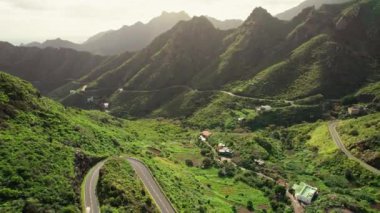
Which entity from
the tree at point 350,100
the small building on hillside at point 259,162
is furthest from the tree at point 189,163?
the tree at point 350,100

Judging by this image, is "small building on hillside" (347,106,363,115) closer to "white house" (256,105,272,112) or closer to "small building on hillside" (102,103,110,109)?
"white house" (256,105,272,112)

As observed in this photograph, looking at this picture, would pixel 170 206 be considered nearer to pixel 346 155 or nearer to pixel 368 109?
pixel 346 155

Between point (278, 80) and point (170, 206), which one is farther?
point (278, 80)

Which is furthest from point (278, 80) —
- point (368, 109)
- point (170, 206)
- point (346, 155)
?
point (170, 206)

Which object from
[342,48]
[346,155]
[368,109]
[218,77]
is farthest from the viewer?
[218,77]

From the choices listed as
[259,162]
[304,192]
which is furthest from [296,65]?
[304,192]

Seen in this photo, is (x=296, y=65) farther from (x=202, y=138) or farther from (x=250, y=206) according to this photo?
(x=250, y=206)

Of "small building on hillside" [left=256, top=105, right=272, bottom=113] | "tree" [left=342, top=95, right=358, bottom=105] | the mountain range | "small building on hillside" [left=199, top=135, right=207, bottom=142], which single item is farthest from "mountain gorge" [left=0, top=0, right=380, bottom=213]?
"tree" [left=342, top=95, right=358, bottom=105]
